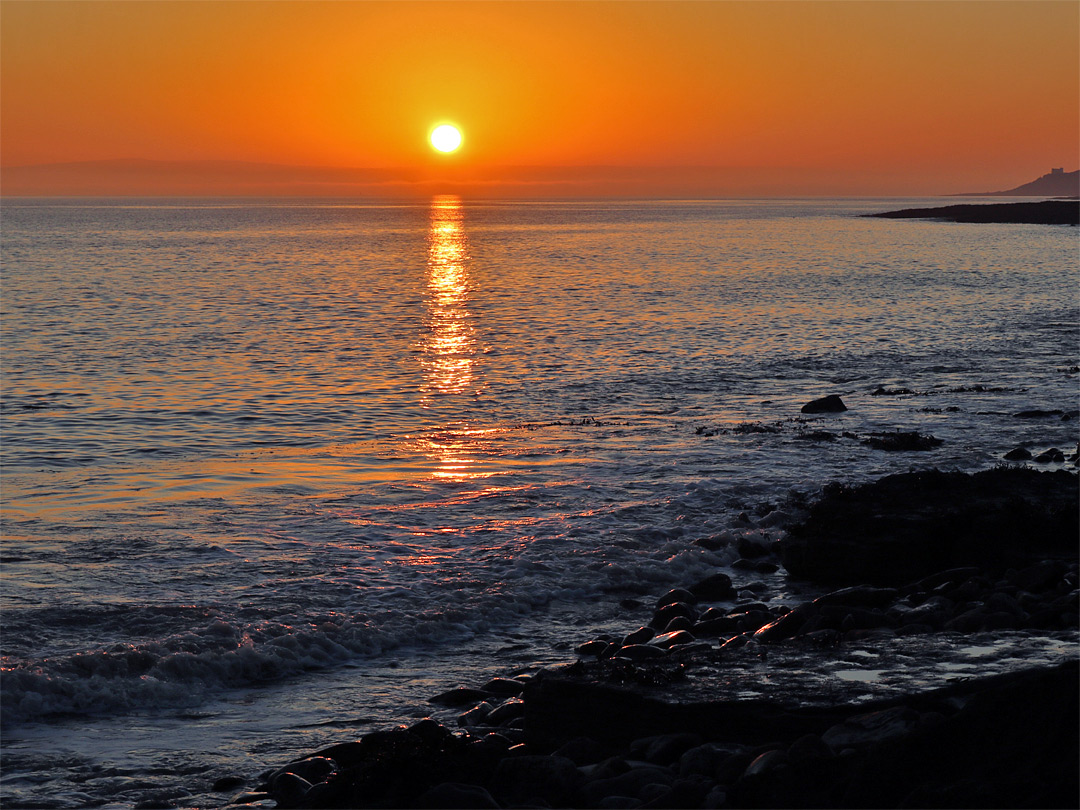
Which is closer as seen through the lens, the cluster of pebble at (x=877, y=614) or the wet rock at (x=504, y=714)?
the wet rock at (x=504, y=714)

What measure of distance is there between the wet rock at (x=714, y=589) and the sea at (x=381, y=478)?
501mm

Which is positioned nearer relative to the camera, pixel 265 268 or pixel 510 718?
pixel 510 718

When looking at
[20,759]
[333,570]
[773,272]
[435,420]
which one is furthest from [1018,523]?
[773,272]

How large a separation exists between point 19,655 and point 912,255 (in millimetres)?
87524

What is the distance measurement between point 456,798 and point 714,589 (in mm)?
6447

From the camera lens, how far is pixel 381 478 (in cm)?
1866

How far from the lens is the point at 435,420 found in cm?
2459

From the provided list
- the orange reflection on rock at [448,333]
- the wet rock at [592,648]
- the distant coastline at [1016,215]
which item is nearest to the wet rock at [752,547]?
the wet rock at [592,648]

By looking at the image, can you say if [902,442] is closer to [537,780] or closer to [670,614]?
[670,614]

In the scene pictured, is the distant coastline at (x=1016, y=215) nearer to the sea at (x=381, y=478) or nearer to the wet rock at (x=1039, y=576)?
the sea at (x=381, y=478)

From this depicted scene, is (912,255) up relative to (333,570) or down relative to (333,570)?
up

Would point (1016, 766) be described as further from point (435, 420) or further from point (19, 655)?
point (435, 420)

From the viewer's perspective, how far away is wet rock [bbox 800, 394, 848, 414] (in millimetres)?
24719

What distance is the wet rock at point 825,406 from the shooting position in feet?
81.1
